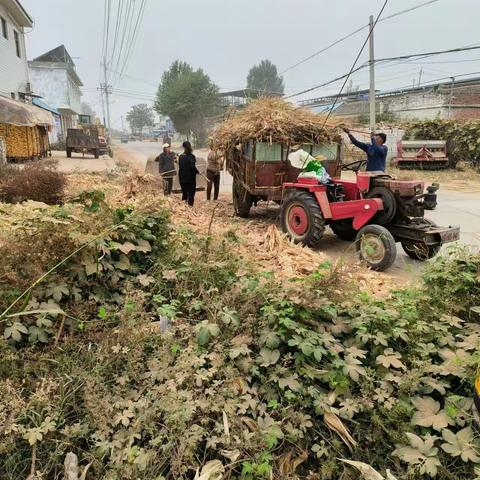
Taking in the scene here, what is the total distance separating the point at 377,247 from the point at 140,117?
5421 inches

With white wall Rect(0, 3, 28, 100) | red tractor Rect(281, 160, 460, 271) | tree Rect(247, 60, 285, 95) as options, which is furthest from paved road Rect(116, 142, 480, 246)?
tree Rect(247, 60, 285, 95)

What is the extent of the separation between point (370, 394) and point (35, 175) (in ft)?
23.3

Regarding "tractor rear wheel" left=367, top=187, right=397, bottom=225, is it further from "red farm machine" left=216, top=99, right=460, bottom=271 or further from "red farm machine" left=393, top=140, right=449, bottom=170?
"red farm machine" left=393, top=140, right=449, bottom=170

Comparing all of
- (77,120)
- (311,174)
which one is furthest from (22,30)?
(77,120)

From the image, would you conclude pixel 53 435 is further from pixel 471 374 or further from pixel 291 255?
pixel 291 255

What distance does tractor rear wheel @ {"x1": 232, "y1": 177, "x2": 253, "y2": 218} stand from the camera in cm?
920

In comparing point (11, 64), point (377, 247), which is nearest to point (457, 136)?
point (377, 247)

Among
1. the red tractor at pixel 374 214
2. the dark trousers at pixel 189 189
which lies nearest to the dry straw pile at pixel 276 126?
the dark trousers at pixel 189 189

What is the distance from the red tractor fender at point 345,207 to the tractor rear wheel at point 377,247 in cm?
26

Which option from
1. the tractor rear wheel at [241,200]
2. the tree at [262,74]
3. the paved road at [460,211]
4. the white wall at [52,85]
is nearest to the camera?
the paved road at [460,211]

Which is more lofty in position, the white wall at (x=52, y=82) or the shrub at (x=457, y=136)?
the white wall at (x=52, y=82)

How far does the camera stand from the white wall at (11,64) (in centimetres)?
1892

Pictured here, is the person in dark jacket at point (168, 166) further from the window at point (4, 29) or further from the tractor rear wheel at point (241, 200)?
the window at point (4, 29)

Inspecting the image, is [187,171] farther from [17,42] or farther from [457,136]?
[17,42]
